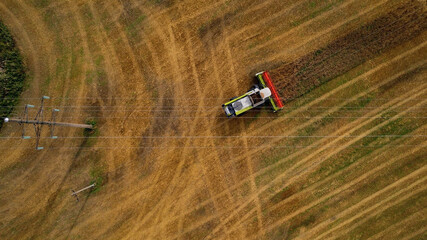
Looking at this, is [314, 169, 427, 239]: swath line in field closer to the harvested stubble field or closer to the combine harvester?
the harvested stubble field

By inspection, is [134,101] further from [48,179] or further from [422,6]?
[422,6]

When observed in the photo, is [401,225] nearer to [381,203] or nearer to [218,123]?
[381,203]

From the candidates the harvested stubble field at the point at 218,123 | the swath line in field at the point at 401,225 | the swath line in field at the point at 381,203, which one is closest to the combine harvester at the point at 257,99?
the harvested stubble field at the point at 218,123

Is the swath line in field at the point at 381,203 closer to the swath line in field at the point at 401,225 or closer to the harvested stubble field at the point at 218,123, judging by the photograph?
the harvested stubble field at the point at 218,123

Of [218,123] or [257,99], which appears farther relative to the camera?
[218,123]

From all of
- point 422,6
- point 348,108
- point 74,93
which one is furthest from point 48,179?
point 422,6

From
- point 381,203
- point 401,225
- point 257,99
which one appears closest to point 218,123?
point 257,99
